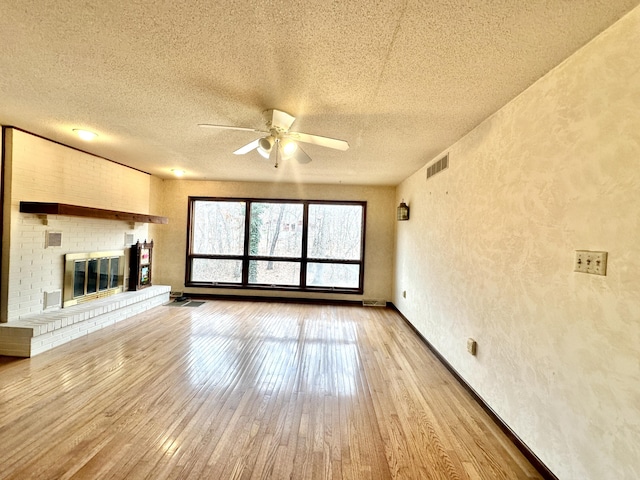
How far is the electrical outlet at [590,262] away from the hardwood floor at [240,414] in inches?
49.0

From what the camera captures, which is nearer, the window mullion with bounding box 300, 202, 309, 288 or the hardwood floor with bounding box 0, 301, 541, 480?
the hardwood floor with bounding box 0, 301, 541, 480

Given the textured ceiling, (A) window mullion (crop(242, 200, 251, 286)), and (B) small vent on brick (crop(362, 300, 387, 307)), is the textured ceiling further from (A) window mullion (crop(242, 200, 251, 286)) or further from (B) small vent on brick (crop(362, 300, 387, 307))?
(B) small vent on brick (crop(362, 300, 387, 307))

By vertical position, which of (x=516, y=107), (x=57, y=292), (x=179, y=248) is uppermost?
(x=516, y=107)

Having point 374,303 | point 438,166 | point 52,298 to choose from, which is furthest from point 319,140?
point 374,303

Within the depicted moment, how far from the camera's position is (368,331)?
412 centimetres

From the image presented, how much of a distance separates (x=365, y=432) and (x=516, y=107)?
98.0 inches

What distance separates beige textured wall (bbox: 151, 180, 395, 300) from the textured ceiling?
2.75m

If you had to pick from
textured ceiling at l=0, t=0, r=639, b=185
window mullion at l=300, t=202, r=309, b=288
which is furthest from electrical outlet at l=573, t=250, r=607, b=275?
window mullion at l=300, t=202, r=309, b=288

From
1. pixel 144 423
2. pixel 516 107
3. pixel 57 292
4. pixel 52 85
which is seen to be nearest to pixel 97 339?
pixel 57 292

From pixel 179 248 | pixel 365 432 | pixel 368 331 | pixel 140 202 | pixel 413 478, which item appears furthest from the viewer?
pixel 179 248

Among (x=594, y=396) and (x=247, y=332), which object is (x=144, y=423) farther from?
(x=594, y=396)

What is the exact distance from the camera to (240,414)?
2.11 m

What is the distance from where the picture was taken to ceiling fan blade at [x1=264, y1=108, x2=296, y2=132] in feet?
7.47

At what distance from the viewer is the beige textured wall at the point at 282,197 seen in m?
5.76
